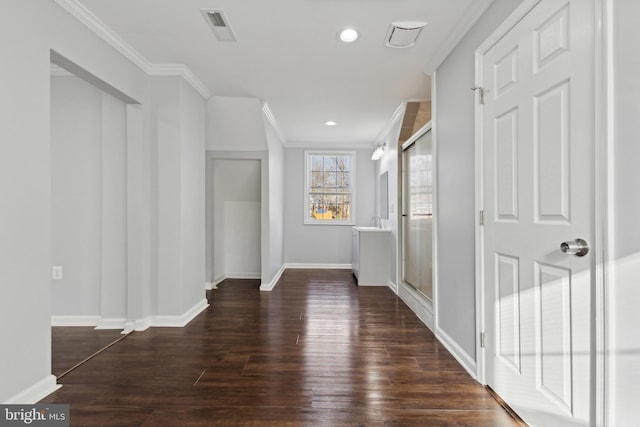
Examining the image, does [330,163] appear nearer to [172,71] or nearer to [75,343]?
[172,71]

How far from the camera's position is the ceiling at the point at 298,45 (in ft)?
7.58

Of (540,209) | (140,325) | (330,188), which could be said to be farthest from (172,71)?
(330,188)

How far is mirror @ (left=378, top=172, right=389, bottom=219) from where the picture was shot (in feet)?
18.8

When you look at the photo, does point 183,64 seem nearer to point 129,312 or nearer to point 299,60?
point 299,60

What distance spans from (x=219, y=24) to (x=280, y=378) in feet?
8.19

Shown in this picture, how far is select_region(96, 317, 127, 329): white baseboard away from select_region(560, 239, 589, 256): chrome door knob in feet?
11.5

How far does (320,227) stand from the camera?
690 cm

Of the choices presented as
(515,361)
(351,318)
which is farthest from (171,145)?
(515,361)

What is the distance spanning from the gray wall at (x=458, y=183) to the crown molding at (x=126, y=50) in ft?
7.78

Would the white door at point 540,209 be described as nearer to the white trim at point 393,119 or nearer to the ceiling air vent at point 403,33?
the ceiling air vent at point 403,33

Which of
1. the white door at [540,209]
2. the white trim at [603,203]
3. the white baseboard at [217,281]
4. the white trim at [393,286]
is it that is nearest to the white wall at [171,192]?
the white baseboard at [217,281]

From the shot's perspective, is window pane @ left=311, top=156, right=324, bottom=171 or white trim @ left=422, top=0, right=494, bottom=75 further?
window pane @ left=311, top=156, right=324, bottom=171

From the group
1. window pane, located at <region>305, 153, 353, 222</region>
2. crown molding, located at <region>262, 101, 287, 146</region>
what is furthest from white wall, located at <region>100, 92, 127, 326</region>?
window pane, located at <region>305, 153, 353, 222</region>

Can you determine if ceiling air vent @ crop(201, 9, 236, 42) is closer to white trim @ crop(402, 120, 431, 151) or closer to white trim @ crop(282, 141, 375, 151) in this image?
white trim @ crop(402, 120, 431, 151)
